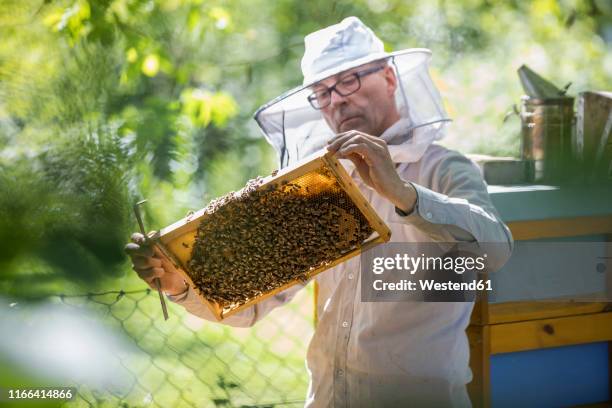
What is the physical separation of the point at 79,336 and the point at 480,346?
5.64 feet

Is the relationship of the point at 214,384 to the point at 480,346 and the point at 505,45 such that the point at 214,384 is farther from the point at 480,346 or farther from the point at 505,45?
the point at 505,45

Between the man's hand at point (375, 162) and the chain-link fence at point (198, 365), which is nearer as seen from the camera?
the man's hand at point (375, 162)

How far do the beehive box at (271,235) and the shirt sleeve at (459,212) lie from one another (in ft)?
0.31

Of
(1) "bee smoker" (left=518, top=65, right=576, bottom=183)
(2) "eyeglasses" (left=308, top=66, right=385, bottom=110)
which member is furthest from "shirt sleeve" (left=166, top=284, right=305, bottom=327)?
(1) "bee smoker" (left=518, top=65, right=576, bottom=183)

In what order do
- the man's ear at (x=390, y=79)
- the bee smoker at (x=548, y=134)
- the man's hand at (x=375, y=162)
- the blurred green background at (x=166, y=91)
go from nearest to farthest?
the blurred green background at (x=166, y=91) → the man's hand at (x=375, y=162) → the man's ear at (x=390, y=79) → the bee smoker at (x=548, y=134)

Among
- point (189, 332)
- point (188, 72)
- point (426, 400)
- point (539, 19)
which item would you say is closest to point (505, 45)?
point (539, 19)

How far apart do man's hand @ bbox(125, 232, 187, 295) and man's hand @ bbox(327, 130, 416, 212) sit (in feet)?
1.58

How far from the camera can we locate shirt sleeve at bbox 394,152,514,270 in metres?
1.47

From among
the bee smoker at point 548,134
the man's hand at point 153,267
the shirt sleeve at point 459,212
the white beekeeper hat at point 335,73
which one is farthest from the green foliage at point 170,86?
the bee smoker at point 548,134

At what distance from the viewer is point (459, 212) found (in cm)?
152

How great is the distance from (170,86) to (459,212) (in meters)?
2.59

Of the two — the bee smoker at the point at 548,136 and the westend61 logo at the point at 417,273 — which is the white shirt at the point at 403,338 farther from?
the bee smoker at the point at 548,136

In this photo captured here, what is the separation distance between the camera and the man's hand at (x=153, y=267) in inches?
60.7

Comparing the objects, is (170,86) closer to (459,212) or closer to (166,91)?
(166,91)
